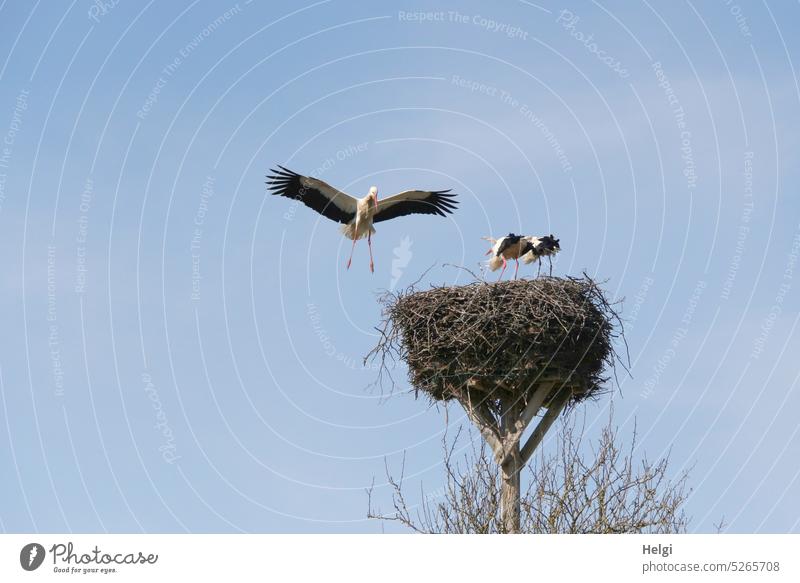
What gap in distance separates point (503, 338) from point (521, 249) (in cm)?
325

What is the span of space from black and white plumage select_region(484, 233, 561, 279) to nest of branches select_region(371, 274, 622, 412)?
201cm

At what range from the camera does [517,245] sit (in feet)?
61.2

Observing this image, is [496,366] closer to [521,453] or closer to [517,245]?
[521,453]

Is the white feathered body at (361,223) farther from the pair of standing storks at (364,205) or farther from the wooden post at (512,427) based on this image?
the wooden post at (512,427)

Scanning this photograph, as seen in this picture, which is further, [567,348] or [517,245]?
[517,245]

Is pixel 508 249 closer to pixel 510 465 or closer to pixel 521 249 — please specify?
pixel 521 249

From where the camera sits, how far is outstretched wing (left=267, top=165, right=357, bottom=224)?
1952 cm

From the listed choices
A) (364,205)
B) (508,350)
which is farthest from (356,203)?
(508,350)

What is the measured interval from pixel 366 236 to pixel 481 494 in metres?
5.90

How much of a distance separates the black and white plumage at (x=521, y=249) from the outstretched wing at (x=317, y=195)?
8.36 feet

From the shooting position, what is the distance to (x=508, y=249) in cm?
1870
